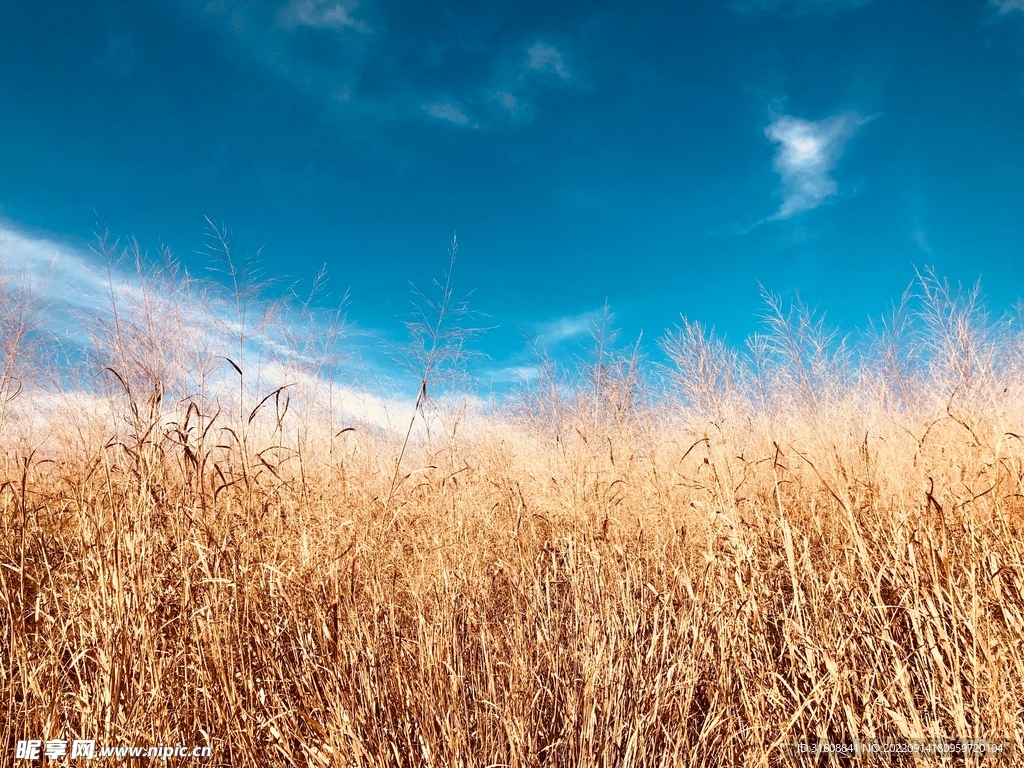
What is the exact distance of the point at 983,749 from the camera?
3.70 ft

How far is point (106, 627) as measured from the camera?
3.64 ft

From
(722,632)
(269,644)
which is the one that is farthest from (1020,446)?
(269,644)

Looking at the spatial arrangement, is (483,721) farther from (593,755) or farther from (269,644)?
(269,644)

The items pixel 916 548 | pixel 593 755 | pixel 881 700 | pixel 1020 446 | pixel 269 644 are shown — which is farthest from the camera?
pixel 1020 446

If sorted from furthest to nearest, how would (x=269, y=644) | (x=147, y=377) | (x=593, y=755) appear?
(x=147, y=377)
(x=269, y=644)
(x=593, y=755)

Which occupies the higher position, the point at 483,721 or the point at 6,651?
the point at 6,651

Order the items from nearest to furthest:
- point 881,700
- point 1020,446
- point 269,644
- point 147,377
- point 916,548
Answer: point 881,700 < point 269,644 < point 147,377 < point 916,548 < point 1020,446

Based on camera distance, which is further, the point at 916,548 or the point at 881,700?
the point at 916,548

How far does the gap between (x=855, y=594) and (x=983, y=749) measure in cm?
48

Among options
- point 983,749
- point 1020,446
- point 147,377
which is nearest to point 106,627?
point 147,377

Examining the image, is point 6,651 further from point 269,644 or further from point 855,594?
point 855,594

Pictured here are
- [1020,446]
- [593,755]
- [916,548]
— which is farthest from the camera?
[1020,446]

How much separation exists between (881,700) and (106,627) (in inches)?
75.4

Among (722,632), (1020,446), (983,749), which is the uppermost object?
(1020,446)
